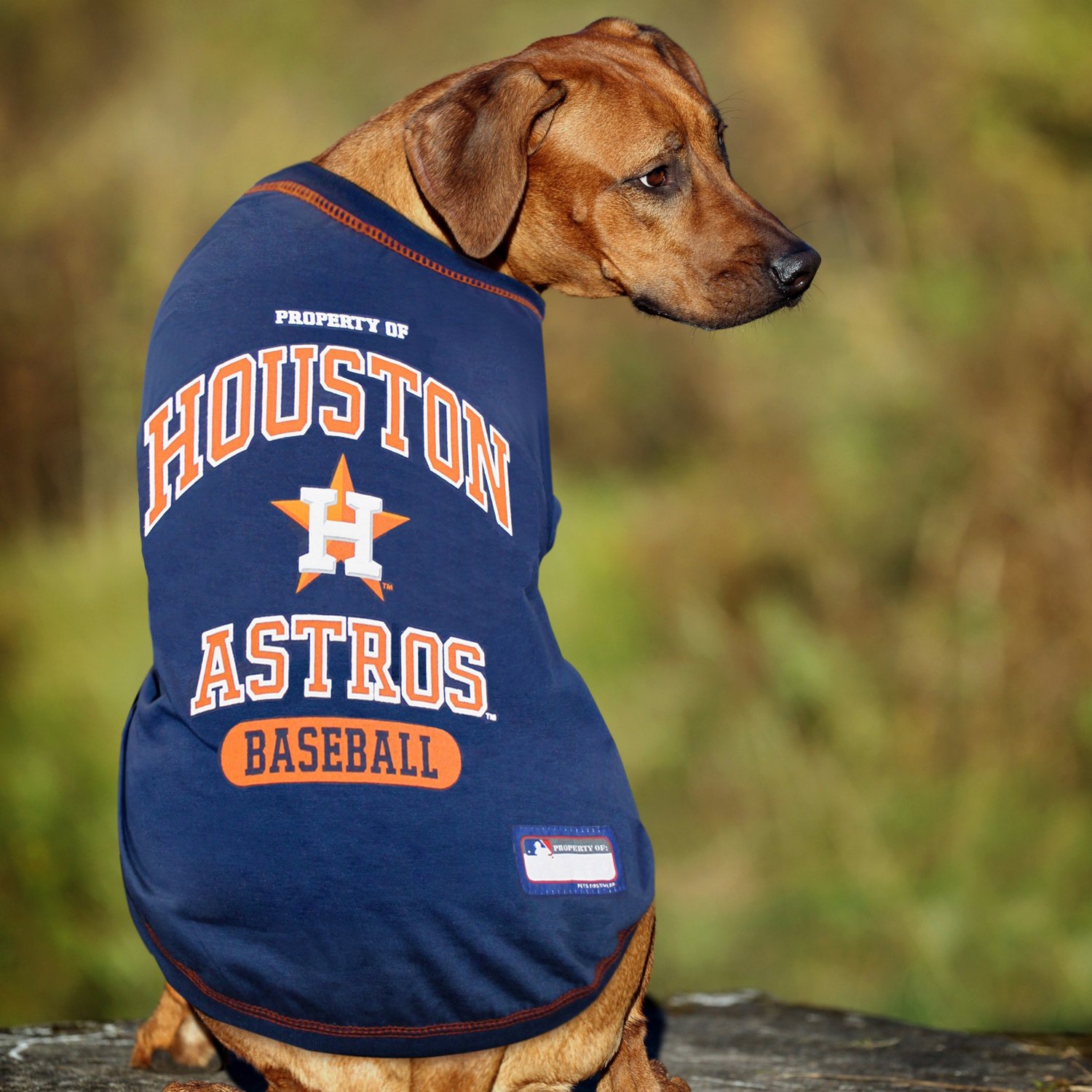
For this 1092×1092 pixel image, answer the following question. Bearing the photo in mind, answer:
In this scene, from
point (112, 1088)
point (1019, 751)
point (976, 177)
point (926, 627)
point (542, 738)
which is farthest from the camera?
point (976, 177)

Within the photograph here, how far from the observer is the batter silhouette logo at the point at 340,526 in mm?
2125

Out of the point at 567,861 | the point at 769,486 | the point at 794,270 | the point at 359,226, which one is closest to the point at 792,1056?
the point at 567,861

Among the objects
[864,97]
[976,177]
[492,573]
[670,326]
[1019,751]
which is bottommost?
[1019,751]

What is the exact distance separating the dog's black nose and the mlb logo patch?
1444 millimetres

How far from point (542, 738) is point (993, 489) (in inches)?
216

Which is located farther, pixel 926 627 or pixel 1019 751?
pixel 926 627

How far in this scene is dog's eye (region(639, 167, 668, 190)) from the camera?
295cm

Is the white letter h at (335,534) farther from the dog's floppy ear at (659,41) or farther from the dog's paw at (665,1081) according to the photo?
the dog's floppy ear at (659,41)

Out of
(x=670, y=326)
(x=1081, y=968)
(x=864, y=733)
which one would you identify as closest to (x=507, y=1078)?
(x=1081, y=968)

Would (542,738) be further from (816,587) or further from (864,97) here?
(864,97)

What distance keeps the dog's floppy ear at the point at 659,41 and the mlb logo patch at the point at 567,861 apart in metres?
1.92

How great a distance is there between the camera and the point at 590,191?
9.47ft

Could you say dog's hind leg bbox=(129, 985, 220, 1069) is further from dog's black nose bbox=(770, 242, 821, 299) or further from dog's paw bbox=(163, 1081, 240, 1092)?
dog's black nose bbox=(770, 242, 821, 299)

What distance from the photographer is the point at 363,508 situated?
217cm
